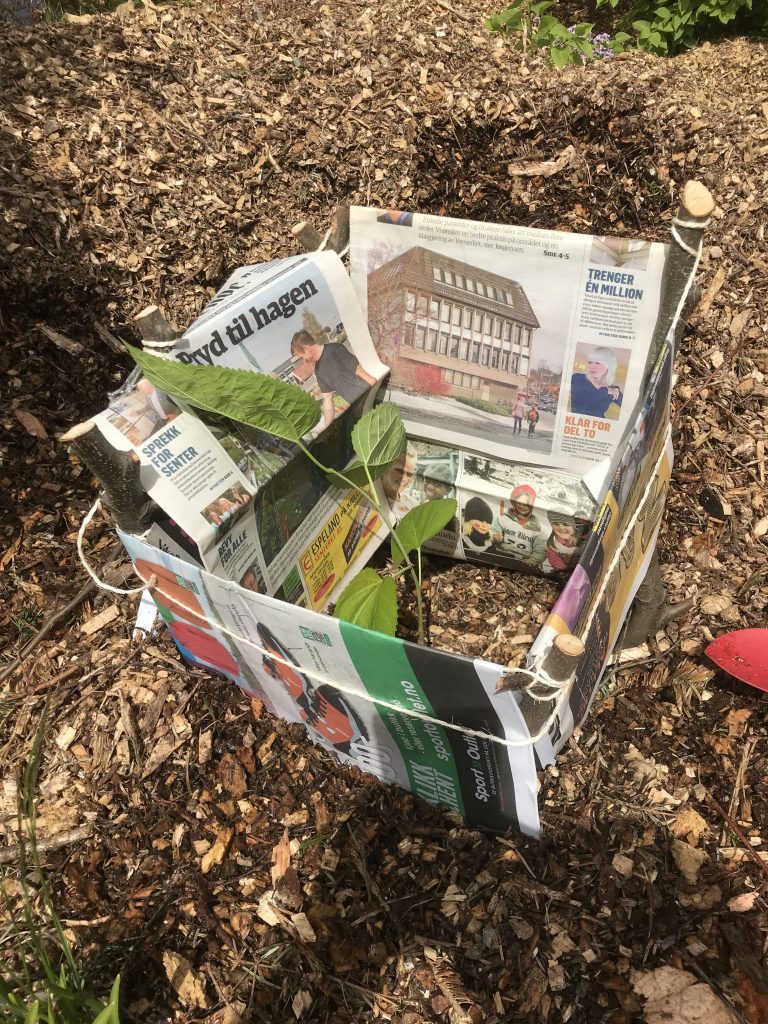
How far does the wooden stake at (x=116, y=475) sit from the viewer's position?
99 centimetres

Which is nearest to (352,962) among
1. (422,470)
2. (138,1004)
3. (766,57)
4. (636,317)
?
(138,1004)

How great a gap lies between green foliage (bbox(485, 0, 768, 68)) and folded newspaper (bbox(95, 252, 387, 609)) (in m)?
1.87

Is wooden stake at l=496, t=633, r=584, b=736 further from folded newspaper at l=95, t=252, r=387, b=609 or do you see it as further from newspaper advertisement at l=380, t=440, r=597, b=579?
newspaper advertisement at l=380, t=440, r=597, b=579

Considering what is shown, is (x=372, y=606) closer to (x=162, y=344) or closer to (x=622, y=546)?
(x=622, y=546)

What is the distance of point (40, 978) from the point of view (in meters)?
1.09

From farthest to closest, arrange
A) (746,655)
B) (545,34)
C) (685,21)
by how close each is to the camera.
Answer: (685,21) < (545,34) < (746,655)

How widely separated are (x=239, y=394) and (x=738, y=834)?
120cm

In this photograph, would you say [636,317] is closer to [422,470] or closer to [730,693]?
[422,470]

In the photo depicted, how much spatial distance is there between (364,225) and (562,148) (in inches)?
43.7

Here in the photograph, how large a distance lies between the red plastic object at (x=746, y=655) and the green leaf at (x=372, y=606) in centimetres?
71

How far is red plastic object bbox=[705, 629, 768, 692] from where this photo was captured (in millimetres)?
1359

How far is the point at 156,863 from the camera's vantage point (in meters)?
1.31

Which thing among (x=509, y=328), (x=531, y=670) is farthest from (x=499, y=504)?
(x=531, y=670)

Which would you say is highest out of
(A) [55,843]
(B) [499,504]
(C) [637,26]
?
(C) [637,26]
